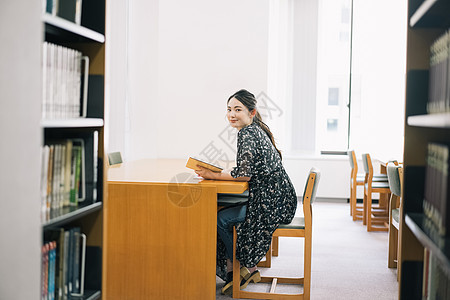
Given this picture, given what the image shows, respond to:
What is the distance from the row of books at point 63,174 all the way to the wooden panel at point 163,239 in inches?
41.0

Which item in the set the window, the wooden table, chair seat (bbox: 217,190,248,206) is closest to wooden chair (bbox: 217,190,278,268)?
chair seat (bbox: 217,190,248,206)

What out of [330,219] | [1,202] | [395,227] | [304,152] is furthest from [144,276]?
[304,152]

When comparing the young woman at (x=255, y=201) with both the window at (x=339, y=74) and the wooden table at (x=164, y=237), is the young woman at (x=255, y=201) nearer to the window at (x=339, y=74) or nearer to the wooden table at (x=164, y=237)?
the wooden table at (x=164, y=237)

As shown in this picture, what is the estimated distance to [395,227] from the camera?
3686 mm

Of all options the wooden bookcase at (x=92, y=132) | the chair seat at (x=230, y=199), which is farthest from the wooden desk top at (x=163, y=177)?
the wooden bookcase at (x=92, y=132)

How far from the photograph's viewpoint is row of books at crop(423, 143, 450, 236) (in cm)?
142

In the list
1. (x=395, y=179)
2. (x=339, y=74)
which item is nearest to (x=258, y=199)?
(x=395, y=179)

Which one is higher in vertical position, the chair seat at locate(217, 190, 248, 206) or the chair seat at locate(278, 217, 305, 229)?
the chair seat at locate(217, 190, 248, 206)

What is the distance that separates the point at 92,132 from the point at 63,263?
477 millimetres

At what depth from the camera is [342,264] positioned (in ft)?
13.1

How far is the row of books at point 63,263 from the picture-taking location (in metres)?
1.69

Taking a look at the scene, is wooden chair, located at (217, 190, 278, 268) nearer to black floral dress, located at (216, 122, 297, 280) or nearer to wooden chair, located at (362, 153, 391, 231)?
black floral dress, located at (216, 122, 297, 280)

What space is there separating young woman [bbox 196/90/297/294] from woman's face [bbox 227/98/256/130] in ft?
0.18

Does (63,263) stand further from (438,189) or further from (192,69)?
(192,69)
